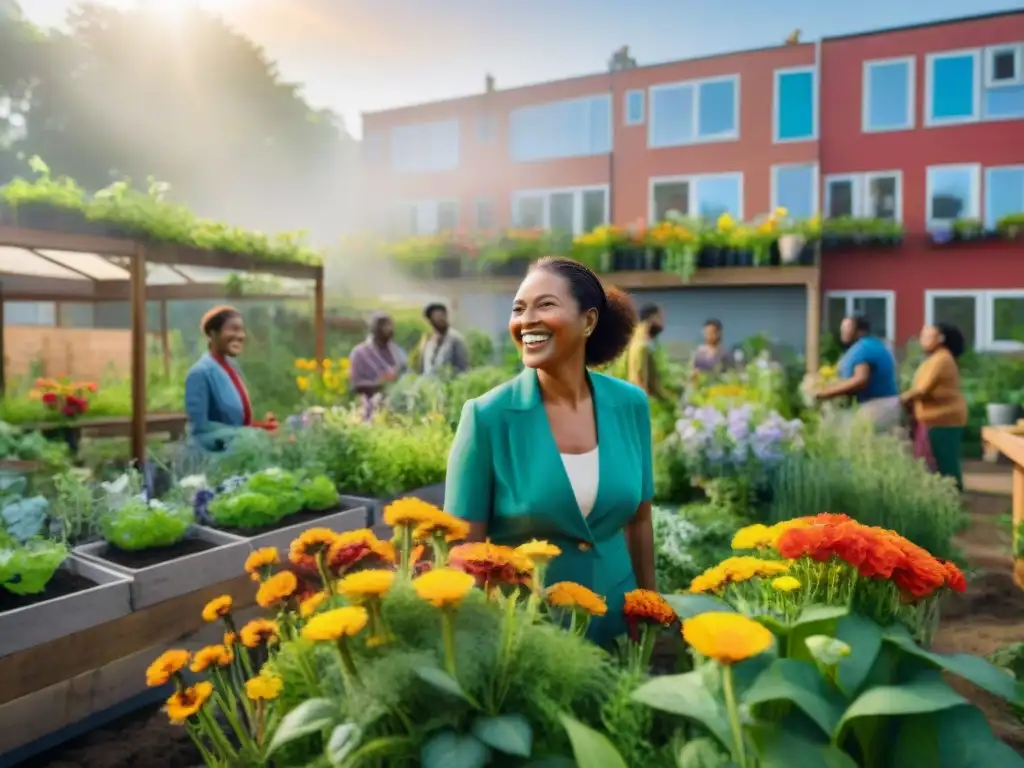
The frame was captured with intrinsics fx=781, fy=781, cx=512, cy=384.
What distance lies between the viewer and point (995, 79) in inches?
510

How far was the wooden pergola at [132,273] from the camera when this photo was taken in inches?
192

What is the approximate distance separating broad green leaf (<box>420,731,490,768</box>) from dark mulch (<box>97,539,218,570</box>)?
2.45 m

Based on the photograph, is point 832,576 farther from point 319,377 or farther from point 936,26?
point 936,26

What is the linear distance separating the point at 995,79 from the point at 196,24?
2443cm

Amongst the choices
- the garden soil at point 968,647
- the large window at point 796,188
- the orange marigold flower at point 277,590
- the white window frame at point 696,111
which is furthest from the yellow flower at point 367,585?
the white window frame at point 696,111

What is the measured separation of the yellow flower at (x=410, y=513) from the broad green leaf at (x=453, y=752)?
11.7 inches

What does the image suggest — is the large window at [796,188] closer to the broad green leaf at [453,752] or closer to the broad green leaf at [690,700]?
the broad green leaf at [690,700]

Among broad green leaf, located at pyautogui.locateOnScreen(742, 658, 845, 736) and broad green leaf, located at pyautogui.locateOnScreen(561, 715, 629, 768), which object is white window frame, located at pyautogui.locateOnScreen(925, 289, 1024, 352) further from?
broad green leaf, located at pyautogui.locateOnScreen(561, 715, 629, 768)

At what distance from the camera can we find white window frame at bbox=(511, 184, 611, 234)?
1598cm

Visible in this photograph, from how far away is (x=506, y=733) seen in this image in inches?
32.0

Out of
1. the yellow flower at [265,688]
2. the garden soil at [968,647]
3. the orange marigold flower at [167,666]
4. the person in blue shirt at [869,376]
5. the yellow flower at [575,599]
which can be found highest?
the person in blue shirt at [869,376]

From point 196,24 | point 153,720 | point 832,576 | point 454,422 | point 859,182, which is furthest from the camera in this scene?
point 196,24

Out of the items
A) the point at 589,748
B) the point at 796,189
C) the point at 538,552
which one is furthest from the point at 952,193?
the point at 589,748

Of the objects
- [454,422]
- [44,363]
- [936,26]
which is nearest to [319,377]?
[454,422]
